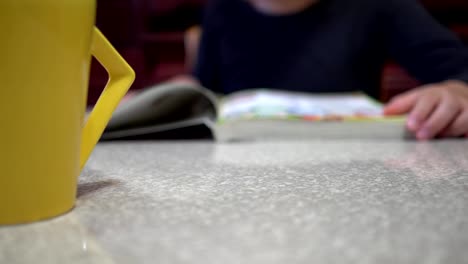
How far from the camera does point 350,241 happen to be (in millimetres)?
175

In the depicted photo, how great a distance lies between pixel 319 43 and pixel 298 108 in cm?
53

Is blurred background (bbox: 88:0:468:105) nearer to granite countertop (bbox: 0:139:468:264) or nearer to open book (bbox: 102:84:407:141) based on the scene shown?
open book (bbox: 102:84:407:141)

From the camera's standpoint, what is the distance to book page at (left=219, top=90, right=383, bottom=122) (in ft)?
2.00

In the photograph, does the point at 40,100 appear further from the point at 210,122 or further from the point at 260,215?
the point at 210,122

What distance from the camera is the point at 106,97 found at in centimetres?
26

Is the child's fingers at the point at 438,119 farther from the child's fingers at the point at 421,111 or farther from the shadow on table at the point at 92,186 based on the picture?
the shadow on table at the point at 92,186

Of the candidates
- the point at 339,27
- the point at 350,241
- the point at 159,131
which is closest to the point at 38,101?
the point at 350,241

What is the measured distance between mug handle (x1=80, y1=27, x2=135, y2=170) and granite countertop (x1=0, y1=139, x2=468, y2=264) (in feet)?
0.10

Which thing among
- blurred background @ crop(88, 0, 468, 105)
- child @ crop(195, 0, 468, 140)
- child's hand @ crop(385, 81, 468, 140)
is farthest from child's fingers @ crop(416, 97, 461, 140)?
blurred background @ crop(88, 0, 468, 105)

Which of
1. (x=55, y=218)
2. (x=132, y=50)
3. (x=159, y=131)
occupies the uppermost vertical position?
(x=55, y=218)

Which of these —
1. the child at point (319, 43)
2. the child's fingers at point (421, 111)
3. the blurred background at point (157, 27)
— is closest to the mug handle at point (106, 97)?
the child's fingers at point (421, 111)

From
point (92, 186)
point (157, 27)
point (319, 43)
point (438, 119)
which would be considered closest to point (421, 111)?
point (438, 119)

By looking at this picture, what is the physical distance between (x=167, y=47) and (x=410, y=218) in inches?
85.1

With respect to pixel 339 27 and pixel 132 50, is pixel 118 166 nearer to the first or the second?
pixel 339 27
